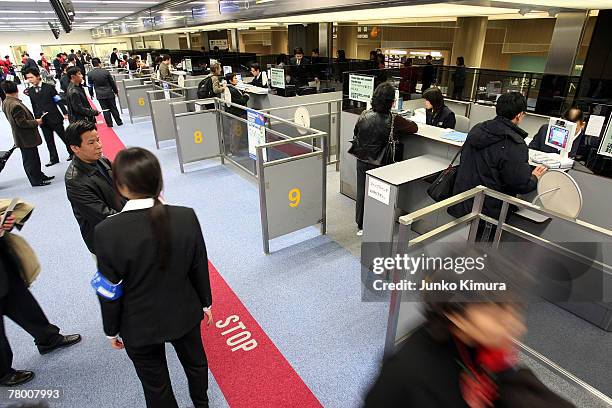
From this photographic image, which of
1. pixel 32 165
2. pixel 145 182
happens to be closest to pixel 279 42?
pixel 32 165

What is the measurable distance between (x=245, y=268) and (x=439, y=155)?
2021 mm

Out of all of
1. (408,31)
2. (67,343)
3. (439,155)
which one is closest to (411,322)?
(439,155)

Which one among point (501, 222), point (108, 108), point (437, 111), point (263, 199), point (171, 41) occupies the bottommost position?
point (263, 199)

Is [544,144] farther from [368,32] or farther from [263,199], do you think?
[368,32]

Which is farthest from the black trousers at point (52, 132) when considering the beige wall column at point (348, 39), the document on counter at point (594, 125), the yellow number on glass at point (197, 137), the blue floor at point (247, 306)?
the beige wall column at point (348, 39)

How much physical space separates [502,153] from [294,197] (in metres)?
1.70

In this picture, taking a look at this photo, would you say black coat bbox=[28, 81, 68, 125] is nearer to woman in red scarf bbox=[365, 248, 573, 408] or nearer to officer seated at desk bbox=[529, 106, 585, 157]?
woman in red scarf bbox=[365, 248, 573, 408]

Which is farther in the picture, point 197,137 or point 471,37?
point 471,37

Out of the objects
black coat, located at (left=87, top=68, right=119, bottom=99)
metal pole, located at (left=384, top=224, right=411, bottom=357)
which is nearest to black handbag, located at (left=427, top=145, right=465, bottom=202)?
metal pole, located at (left=384, top=224, right=411, bottom=357)

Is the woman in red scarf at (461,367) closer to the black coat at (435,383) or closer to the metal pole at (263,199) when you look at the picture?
the black coat at (435,383)

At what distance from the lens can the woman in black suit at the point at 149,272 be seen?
123cm

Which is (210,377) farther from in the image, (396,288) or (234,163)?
(234,163)

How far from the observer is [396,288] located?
178 cm

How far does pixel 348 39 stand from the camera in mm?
13047
